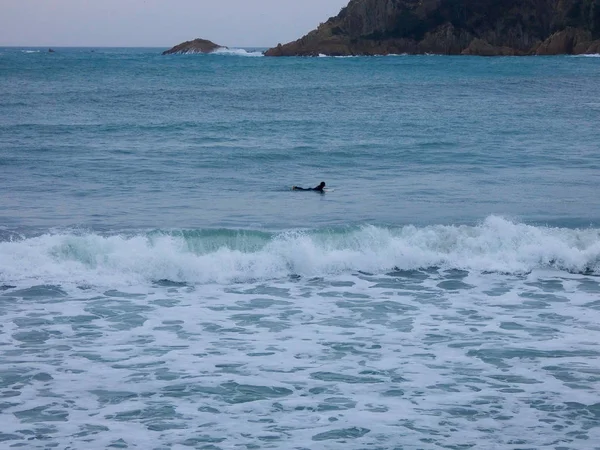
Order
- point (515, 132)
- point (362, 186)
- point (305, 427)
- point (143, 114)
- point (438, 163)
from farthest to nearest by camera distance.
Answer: point (143, 114) < point (515, 132) < point (438, 163) < point (362, 186) < point (305, 427)

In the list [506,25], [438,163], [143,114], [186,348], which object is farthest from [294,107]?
[506,25]

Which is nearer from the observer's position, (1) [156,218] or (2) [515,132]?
(1) [156,218]

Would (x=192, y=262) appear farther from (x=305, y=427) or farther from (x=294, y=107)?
(x=294, y=107)

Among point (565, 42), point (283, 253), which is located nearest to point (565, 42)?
point (565, 42)

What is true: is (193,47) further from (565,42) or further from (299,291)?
(299,291)

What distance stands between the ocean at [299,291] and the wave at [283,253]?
0.04 meters

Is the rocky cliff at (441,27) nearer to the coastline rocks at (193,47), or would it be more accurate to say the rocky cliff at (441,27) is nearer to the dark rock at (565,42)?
the dark rock at (565,42)

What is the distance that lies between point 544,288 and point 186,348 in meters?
5.89

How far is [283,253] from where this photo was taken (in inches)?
589

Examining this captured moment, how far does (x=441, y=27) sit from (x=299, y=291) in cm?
11978

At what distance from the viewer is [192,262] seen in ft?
47.8

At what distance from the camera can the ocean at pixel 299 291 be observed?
8984 mm

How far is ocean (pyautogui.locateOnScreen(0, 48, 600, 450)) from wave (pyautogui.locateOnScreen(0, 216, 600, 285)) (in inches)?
1.8

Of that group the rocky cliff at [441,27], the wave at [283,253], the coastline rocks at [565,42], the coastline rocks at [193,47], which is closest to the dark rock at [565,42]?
the coastline rocks at [565,42]
